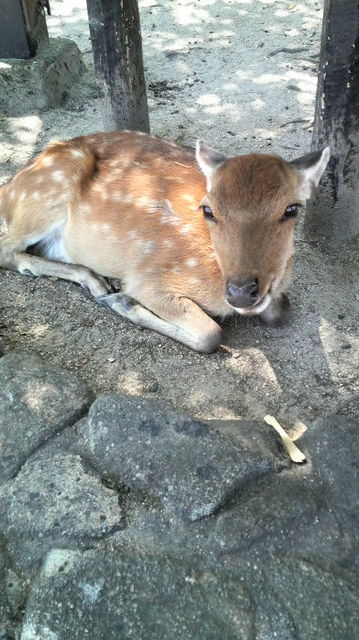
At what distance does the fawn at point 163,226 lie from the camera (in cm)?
312

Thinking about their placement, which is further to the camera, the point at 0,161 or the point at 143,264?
the point at 0,161

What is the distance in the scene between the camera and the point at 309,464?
256 cm

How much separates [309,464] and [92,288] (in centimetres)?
212

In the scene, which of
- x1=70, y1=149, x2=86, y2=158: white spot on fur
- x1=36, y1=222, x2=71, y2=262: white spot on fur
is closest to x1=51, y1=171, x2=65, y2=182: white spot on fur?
x1=70, y1=149, x2=86, y2=158: white spot on fur

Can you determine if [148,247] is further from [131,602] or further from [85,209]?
[131,602]

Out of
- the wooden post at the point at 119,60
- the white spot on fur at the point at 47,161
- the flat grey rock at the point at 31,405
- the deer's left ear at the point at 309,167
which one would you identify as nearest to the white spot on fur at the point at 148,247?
the white spot on fur at the point at 47,161

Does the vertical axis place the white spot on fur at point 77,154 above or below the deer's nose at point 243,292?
above

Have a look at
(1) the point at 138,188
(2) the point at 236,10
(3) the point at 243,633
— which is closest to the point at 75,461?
(3) the point at 243,633

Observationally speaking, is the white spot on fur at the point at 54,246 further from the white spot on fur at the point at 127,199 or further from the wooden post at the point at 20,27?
the wooden post at the point at 20,27

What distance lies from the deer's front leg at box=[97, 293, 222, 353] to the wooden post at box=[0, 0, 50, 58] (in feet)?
12.7

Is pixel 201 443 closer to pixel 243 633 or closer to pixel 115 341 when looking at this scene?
pixel 243 633

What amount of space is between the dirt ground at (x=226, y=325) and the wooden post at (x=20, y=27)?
2.18 ft

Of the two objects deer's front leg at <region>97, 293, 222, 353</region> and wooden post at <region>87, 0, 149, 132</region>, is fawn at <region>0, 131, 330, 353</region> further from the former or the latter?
wooden post at <region>87, 0, 149, 132</region>

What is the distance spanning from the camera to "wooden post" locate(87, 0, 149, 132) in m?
4.51
